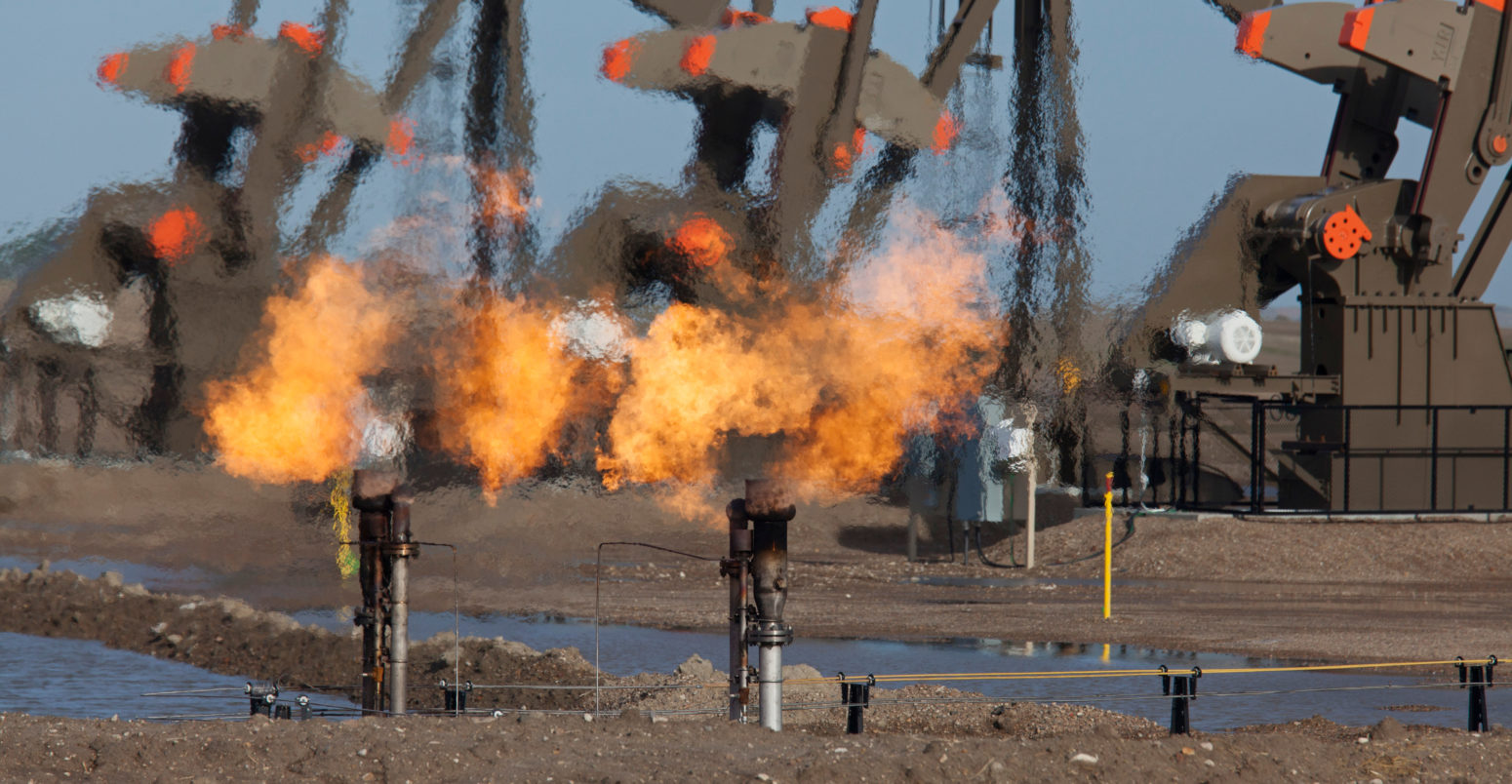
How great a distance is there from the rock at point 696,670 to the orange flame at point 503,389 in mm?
4993

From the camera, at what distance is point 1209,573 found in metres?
27.4

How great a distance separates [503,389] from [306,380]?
10.6ft

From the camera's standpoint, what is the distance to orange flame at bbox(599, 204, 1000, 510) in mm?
19875

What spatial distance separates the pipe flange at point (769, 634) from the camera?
11.5 metres

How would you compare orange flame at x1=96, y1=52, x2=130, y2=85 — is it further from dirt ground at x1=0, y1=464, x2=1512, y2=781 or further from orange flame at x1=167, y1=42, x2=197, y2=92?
dirt ground at x1=0, y1=464, x2=1512, y2=781

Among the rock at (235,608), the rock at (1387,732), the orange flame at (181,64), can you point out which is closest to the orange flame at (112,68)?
the orange flame at (181,64)

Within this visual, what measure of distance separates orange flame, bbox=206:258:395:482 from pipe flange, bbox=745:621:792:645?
23.6ft

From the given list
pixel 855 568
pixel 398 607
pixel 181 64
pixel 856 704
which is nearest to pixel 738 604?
pixel 856 704

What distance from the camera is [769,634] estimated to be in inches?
453

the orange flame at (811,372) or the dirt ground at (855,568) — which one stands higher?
the orange flame at (811,372)

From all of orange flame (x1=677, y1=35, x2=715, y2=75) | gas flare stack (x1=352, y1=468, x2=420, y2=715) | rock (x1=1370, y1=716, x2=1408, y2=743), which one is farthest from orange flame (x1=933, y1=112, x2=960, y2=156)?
rock (x1=1370, y1=716, x2=1408, y2=743)

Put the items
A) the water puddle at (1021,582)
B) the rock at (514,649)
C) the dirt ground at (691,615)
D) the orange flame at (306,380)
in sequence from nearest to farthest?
the dirt ground at (691,615), the orange flame at (306,380), the rock at (514,649), the water puddle at (1021,582)

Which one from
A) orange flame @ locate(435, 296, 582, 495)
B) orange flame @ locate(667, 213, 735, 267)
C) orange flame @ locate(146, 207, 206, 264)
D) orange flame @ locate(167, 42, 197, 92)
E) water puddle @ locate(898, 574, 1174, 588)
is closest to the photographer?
orange flame @ locate(167, 42, 197, 92)

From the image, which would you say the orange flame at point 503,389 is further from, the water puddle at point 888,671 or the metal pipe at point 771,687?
the metal pipe at point 771,687
